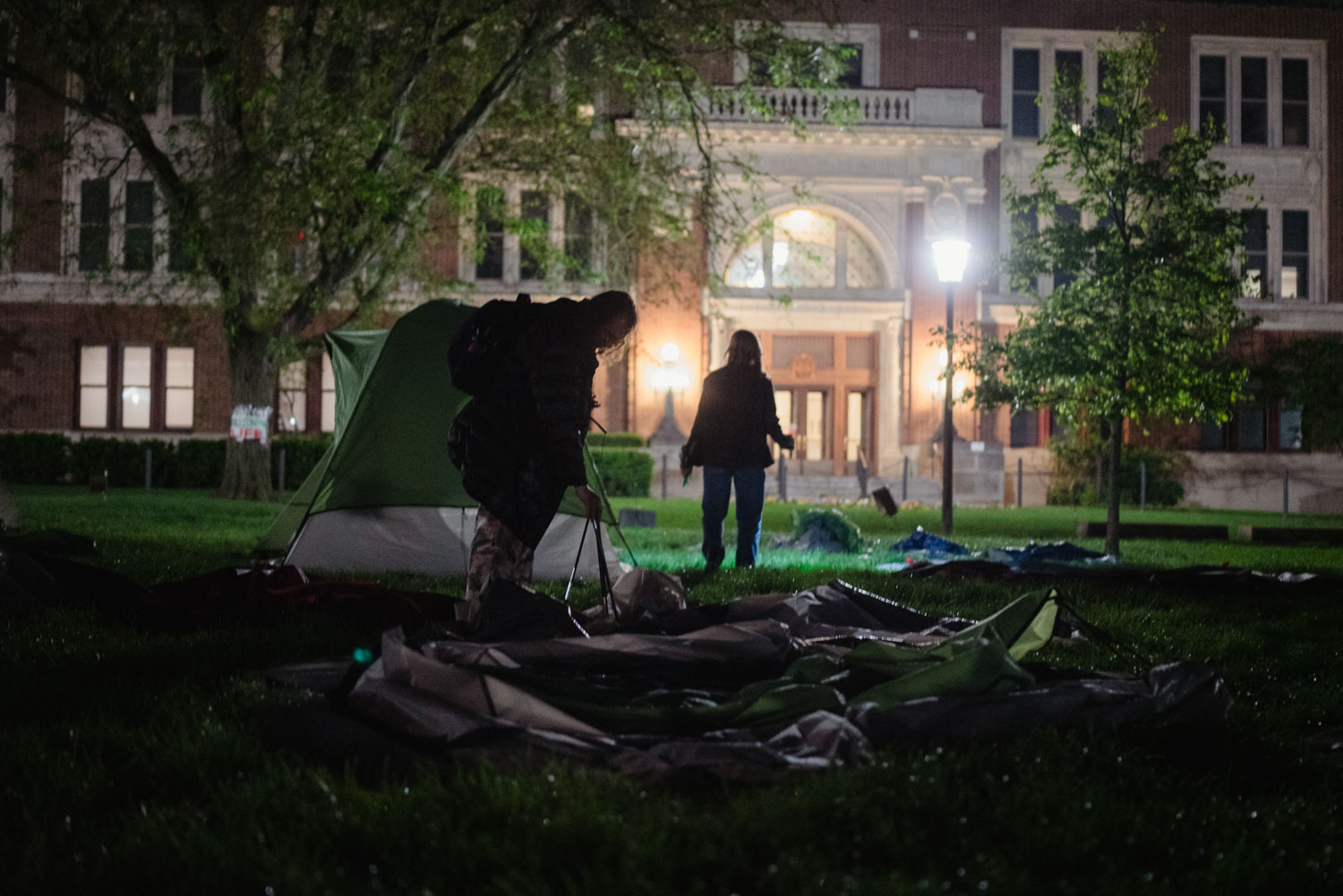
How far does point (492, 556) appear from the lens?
483 cm

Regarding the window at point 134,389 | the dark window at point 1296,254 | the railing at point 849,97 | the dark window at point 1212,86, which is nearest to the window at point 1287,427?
the dark window at point 1296,254

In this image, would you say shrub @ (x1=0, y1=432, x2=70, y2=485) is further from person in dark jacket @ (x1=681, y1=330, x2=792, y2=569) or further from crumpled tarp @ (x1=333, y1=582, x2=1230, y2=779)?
crumpled tarp @ (x1=333, y1=582, x2=1230, y2=779)

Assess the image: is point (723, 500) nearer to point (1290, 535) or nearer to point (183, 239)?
point (183, 239)

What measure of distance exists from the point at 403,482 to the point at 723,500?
2372 millimetres

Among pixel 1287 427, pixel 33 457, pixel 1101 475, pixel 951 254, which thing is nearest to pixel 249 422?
pixel 951 254

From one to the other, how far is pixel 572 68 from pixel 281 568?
10.3 m

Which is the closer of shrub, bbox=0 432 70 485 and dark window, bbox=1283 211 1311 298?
shrub, bbox=0 432 70 485

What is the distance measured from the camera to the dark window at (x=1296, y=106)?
26.3 metres

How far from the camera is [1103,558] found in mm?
9797

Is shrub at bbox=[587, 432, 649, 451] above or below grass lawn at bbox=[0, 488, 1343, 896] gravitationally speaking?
above

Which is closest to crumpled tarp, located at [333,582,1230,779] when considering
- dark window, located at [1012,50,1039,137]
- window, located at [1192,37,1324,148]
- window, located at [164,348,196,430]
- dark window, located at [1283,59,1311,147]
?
window, located at [164,348,196,430]

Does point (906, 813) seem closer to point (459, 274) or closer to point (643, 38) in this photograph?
point (643, 38)

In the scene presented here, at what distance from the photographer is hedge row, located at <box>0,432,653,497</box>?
71.1 feet

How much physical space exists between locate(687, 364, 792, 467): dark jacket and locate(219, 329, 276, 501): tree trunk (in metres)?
8.98
